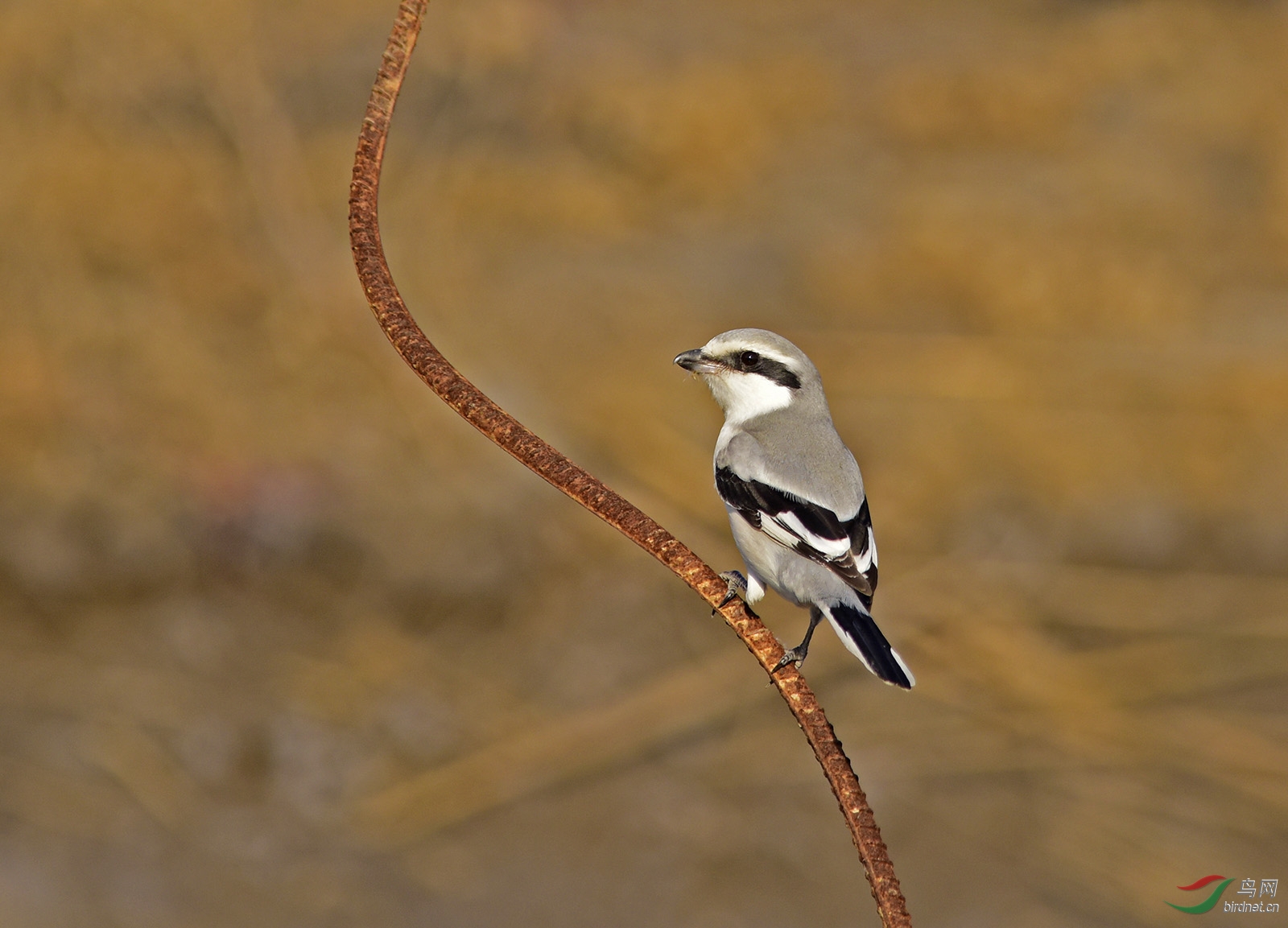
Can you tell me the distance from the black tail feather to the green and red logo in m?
4.38

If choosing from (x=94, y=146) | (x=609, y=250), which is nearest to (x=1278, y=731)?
(x=609, y=250)

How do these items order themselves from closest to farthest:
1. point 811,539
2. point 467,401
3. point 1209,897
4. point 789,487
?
1. point 467,401
2. point 811,539
3. point 789,487
4. point 1209,897

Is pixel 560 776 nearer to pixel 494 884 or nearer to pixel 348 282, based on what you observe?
pixel 494 884

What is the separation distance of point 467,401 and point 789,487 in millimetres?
2029

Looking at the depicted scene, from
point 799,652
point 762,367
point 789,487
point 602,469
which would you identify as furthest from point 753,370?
point 602,469

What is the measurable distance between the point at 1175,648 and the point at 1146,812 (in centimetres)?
103

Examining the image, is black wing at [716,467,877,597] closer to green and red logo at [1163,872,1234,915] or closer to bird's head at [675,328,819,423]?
bird's head at [675,328,819,423]

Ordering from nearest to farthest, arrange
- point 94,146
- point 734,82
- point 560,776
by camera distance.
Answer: point 560,776 < point 94,146 < point 734,82

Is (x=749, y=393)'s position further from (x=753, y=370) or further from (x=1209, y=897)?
(x=1209, y=897)

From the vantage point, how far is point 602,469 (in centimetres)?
817

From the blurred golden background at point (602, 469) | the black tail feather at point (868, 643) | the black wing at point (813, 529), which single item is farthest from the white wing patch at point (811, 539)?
the blurred golden background at point (602, 469)

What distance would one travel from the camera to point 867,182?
10.8 metres

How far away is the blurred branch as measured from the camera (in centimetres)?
140

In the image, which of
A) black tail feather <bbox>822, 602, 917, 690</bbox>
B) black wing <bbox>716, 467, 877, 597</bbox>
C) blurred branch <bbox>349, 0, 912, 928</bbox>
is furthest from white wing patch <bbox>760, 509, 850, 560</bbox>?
blurred branch <bbox>349, 0, 912, 928</bbox>
